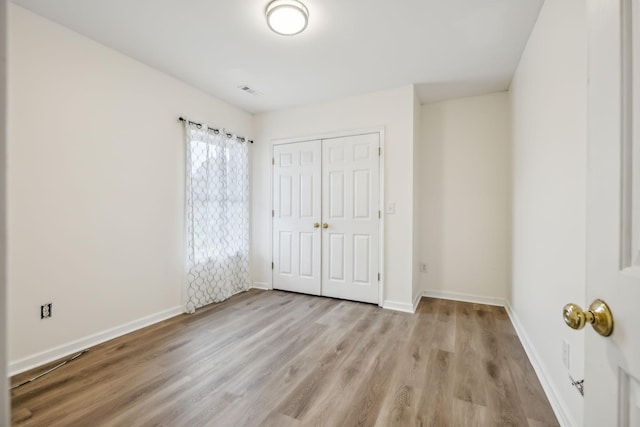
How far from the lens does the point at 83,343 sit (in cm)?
223

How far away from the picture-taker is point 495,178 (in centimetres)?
332

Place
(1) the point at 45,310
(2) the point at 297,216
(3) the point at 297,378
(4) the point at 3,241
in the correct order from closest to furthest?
(4) the point at 3,241, (3) the point at 297,378, (1) the point at 45,310, (2) the point at 297,216

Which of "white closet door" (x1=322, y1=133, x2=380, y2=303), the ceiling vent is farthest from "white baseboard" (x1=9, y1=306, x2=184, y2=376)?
the ceiling vent

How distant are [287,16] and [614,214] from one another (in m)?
2.12

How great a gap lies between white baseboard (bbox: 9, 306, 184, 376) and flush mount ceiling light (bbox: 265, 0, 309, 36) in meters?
2.86

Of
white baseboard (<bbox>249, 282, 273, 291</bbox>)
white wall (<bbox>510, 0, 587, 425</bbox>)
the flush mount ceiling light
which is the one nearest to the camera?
white wall (<bbox>510, 0, 587, 425</bbox>)

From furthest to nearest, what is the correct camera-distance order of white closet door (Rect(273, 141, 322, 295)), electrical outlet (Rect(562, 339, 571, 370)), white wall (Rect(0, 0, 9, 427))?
white closet door (Rect(273, 141, 322, 295)) < electrical outlet (Rect(562, 339, 571, 370)) < white wall (Rect(0, 0, 9, 427))

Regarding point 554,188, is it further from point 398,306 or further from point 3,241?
point 3,241

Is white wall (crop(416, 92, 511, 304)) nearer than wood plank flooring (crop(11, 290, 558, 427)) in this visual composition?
No

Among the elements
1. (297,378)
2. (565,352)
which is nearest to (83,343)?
(297,378)

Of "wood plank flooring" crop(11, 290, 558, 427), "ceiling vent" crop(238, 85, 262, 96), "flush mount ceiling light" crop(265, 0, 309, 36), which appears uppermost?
"ceiling vent" crop(238, 85, 262, 96)

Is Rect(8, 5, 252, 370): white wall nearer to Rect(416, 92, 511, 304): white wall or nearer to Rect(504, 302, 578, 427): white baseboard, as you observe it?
Rect(416, 92, 511, 304): white wall

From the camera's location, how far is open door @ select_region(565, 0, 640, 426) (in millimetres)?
488

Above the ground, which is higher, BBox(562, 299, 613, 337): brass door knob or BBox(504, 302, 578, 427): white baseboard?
BBox(562, 299, 613, 337): brass door knob
